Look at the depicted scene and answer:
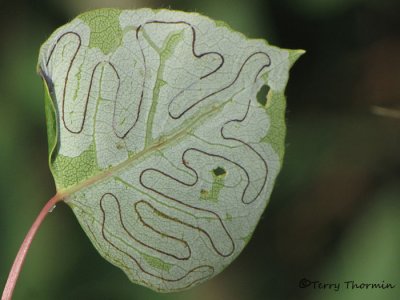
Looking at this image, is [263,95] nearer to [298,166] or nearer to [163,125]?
[163,125]

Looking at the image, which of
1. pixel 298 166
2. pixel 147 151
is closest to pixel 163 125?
pixel 147 151

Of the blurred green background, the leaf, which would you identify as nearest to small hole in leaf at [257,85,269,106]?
the leaf

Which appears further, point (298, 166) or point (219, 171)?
point (298, 166)

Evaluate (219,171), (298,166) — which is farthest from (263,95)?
(298,166)

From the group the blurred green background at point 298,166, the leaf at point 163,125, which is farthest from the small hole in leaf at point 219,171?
the blurred green background at point 298,166

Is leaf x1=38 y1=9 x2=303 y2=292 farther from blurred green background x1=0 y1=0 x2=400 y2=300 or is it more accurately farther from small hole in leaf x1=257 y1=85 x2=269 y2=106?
blurred green background x1=0 y1=0 x2=400 y2=300
